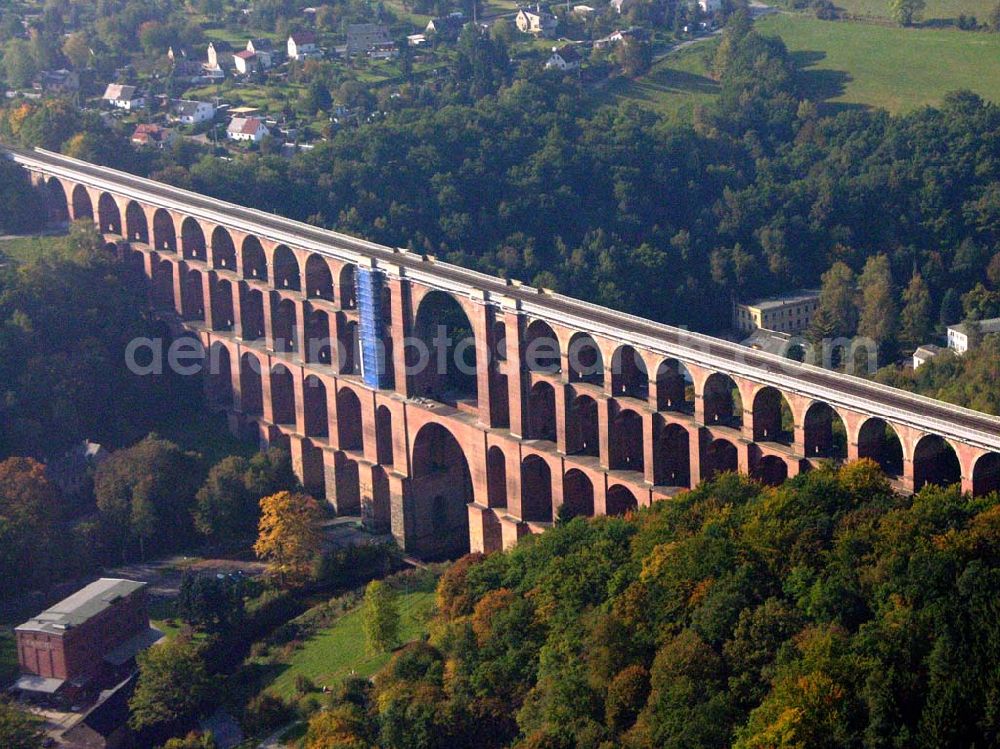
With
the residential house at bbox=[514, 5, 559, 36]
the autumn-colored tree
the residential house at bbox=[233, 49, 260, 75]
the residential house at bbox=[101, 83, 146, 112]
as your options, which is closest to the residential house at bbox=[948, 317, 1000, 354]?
the autumn-colored tree

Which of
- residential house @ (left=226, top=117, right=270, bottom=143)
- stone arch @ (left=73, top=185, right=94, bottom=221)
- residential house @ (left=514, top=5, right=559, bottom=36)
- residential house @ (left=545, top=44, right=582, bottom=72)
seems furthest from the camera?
residential house @ (left=514, top=5, right=559, bottom=36)

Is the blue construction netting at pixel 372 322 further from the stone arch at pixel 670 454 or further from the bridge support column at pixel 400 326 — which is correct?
the stone arch at pixel 670 454

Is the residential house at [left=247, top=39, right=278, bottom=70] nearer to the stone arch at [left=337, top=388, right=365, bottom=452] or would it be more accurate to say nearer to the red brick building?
the stone arch at [left=337, top=388, right=365, bottom=452]

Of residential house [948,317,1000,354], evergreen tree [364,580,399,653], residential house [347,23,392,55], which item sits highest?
residential house [347,23,392,55]

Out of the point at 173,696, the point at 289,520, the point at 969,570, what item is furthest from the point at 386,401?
the point at 969,570

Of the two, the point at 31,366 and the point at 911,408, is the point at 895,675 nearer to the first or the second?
the point at 911,408

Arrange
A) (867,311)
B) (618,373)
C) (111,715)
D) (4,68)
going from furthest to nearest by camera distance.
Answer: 1. (4,68)
2. (867,311)
3. (618,373)
4. (111,715)
